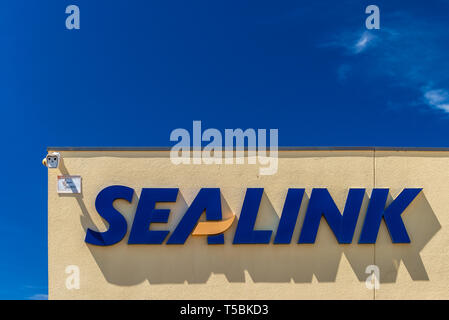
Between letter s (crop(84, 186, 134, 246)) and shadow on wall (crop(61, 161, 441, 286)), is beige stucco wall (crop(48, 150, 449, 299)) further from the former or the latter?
letter s (crop(84, 186, 134, 246))

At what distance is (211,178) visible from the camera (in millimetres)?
10469

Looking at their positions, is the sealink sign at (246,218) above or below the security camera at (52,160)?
below

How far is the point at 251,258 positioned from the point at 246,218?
0.87 meters

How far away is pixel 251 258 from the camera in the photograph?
1036 centimetres

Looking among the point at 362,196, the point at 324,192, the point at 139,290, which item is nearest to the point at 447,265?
the point at 362,196

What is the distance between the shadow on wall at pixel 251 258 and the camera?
1036cm

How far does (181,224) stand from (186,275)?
111 cm

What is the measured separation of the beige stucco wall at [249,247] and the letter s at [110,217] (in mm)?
149

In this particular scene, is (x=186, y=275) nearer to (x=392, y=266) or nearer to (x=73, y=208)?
(x=73, y=208)

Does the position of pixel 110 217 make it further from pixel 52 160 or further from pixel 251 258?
pixel 251 258

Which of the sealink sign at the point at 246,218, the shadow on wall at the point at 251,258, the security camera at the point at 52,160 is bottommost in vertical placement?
the shadow on wall at the point at 251,258

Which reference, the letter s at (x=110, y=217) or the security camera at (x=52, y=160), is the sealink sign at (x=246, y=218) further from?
the security camera at (x=52, y=160)

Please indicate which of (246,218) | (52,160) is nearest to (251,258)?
(246,218)

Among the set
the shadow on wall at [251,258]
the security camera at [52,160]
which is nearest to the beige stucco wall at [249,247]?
the shadow on wall at [251,258]
